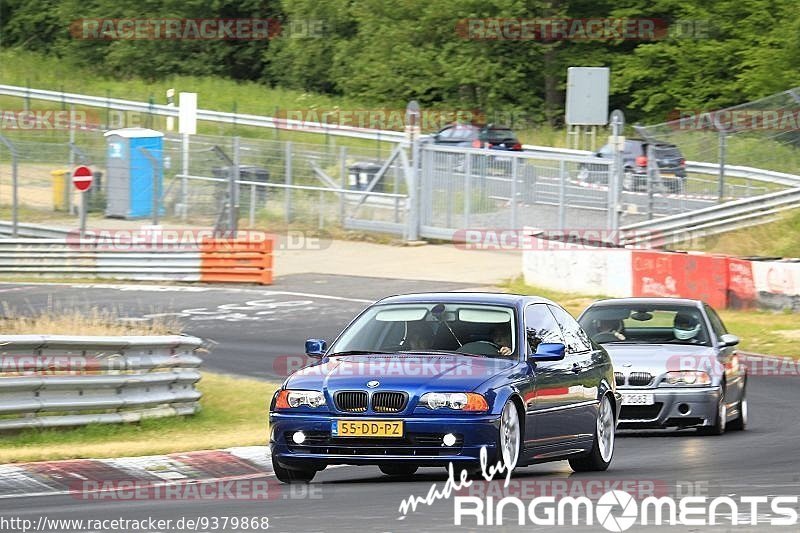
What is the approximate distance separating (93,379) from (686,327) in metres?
5.85

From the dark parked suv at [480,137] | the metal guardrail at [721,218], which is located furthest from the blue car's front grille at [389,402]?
the dark parked suv at [480,137]

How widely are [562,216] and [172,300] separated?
9.16 metres

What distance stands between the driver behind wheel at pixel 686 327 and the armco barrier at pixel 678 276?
9369 millimetres

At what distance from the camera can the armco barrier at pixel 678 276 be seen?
25500 millimetres

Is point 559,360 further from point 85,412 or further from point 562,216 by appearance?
point 562,216

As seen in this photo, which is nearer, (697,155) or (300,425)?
(300,425)

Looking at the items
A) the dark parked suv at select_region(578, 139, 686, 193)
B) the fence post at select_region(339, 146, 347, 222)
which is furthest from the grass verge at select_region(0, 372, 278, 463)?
the fence post at select_region(339, 146, 347, 222)

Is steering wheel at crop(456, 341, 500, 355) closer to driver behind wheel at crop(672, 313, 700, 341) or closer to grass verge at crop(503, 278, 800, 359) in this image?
driver behind wheel at crop(672, 313, 700, 341)

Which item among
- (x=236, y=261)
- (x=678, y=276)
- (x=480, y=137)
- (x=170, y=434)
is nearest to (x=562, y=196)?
(x=236, y=261)

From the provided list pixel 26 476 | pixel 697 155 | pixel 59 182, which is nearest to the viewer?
pixel 26 476

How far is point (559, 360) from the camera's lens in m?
11.7

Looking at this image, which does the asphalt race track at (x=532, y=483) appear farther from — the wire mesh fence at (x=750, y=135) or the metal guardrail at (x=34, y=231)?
the metal guardrail at (x=34, y=231)

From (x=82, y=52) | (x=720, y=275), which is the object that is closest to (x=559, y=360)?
(x=720, y=275)

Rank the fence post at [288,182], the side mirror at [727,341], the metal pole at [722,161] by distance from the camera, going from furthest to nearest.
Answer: the fence post at [288,182]
the metal pole at [722,161]
the side mirror at [727,341]
